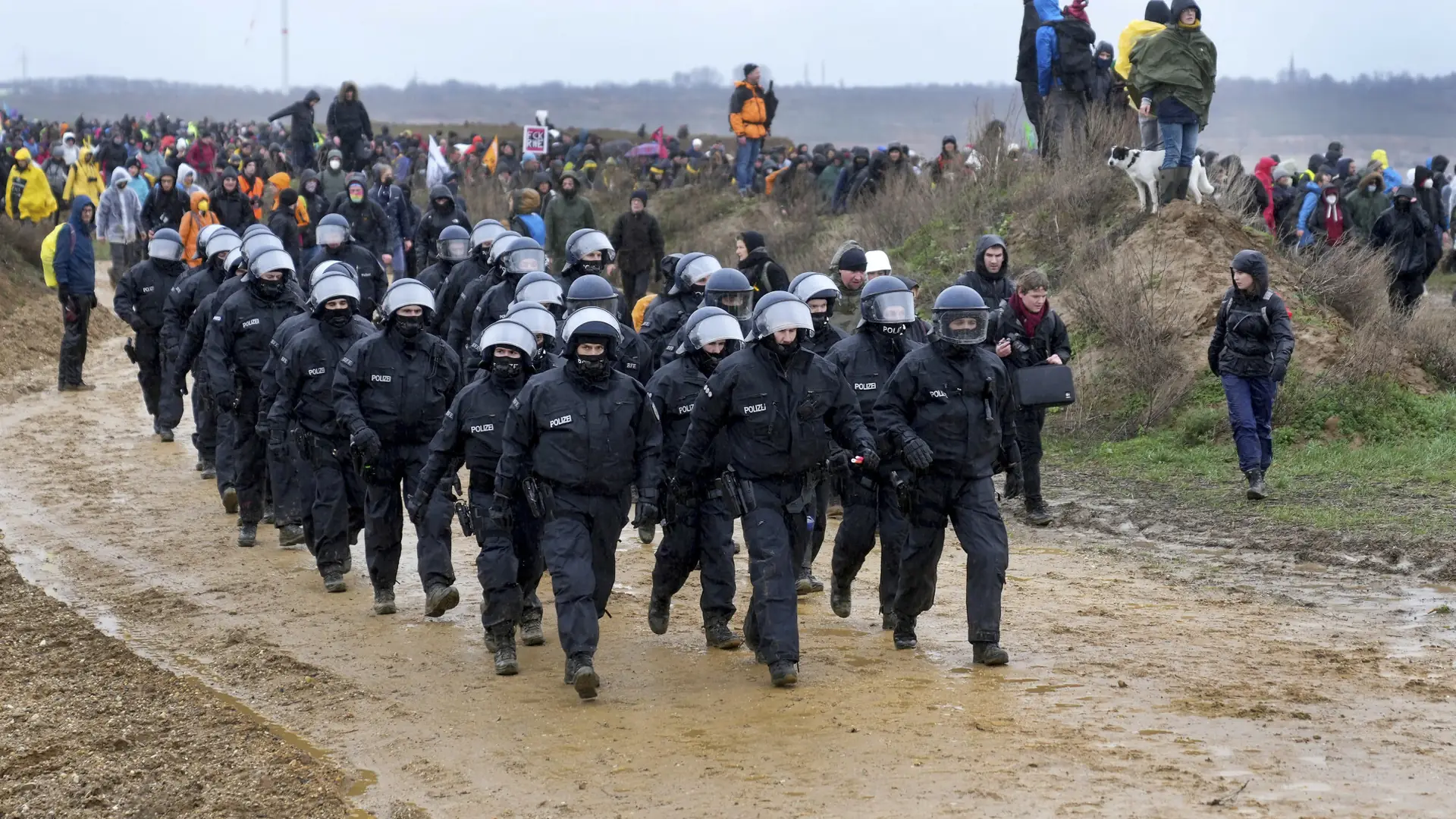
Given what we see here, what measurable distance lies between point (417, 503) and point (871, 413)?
8.49ft

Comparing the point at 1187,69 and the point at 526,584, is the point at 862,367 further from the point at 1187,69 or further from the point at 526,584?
the point at 1187,69

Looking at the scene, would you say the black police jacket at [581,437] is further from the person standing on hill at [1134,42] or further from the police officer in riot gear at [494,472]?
the person standing on hill at [1134,42]

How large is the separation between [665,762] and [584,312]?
2.50 metres

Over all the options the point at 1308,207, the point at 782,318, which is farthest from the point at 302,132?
the point at 782,318

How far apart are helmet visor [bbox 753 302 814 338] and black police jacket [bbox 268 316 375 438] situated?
124 inches

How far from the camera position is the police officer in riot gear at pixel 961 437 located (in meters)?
9.12

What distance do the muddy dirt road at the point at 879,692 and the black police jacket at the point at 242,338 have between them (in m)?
1.29

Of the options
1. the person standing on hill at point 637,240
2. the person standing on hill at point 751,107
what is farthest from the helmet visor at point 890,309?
the person standing on hill at point 751,107

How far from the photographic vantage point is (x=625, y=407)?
9.05 metres

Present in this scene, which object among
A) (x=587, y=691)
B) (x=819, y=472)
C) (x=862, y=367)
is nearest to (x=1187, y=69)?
(x=862, y=367)

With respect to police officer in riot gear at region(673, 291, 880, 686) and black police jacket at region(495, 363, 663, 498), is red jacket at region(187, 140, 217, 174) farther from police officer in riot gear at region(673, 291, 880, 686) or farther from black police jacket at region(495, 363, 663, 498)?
police officer in riot gear at region(673, 291, 880, 686)

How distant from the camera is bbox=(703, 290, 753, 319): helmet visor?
1091 centimetres

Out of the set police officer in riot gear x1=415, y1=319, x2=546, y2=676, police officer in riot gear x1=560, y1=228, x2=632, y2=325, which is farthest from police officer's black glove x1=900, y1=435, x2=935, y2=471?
police officer in riot gear x1=560, y1=228, x2=632, y2=325

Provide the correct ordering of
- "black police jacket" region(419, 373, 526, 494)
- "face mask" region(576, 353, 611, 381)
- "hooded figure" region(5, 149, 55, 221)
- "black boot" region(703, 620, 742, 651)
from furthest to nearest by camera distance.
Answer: "hooded figure" region(5, 149, 55, 221)
"black boot" region(703, 620, 742, 651)
"black police jacket" region(419, 373, 526, 494)
"face mask" region(576, 353, 611, 381)
